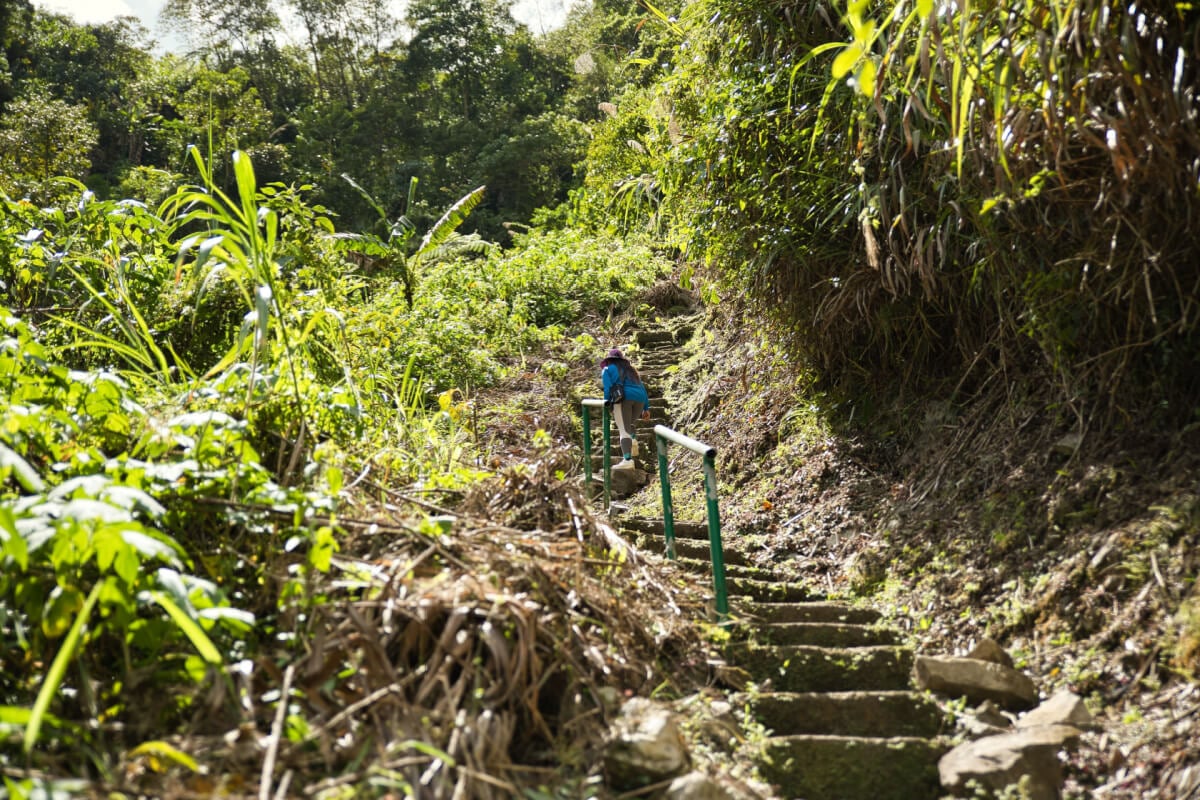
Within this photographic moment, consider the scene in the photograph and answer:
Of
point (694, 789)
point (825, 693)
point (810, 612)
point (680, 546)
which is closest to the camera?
point (694, 789)

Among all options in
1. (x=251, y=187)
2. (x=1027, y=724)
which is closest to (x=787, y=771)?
(x=1027, y=724)

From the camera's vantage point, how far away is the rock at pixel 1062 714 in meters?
2.66

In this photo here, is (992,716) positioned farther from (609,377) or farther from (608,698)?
(609,377)

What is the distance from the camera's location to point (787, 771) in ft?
8.52

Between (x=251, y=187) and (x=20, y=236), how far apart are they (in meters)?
2.33

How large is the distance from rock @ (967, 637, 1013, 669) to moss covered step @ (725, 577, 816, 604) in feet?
3.13

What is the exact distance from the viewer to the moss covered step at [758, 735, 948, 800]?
2.55 meters

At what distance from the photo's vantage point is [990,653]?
3059 millimetres

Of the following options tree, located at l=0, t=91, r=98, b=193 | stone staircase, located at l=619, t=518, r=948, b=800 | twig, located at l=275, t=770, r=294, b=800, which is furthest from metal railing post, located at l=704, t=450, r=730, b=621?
tree, located at l=0, t=91, r=98, b=193

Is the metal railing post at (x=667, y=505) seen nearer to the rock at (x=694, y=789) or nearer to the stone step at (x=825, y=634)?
the stone step at (x=825, y=634)

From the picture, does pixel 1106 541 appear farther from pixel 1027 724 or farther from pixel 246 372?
pixel 246 372

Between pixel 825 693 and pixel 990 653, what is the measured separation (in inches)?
23.3

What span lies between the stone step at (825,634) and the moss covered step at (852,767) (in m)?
0.68

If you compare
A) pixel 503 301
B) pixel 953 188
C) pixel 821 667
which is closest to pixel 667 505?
pixel 821 667
